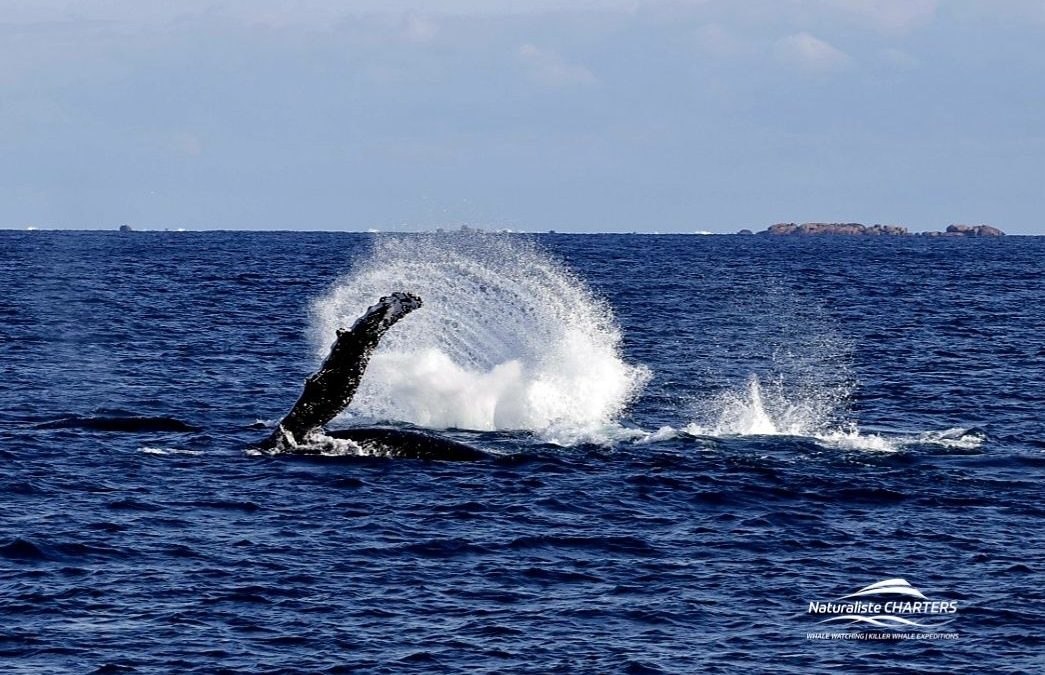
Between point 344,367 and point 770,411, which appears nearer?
point 344,367

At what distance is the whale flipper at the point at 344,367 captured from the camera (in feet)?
86.4

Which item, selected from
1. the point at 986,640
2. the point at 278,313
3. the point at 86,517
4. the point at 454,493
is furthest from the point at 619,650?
the point at 278,313

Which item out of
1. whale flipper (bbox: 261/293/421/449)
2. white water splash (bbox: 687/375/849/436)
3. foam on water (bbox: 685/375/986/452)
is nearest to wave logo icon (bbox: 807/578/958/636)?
whale flipper (bbox: 261/293/421/449)

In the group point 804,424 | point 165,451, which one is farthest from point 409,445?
point 804,424

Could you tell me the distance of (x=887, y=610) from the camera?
739 inches

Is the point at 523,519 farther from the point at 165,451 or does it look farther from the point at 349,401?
the point at 165,451

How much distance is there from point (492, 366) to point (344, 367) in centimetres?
1190

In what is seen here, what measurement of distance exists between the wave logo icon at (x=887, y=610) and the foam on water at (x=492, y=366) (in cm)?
Answer: 1167

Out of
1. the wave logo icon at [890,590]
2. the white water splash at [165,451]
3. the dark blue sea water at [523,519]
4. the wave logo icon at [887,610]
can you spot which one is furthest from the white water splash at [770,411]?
the wave logo icon at [887,610]

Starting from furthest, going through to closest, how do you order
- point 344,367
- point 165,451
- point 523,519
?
point 165,451 → point 344,367 → point 523,519

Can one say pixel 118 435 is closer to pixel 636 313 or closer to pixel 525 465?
pixel 525 465

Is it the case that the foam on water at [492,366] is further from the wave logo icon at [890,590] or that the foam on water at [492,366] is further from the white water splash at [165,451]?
the wave logo icon at [890,590]

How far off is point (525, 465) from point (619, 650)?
10.4m

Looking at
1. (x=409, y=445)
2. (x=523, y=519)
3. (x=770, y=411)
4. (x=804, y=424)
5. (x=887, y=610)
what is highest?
(x=770, y=411)
